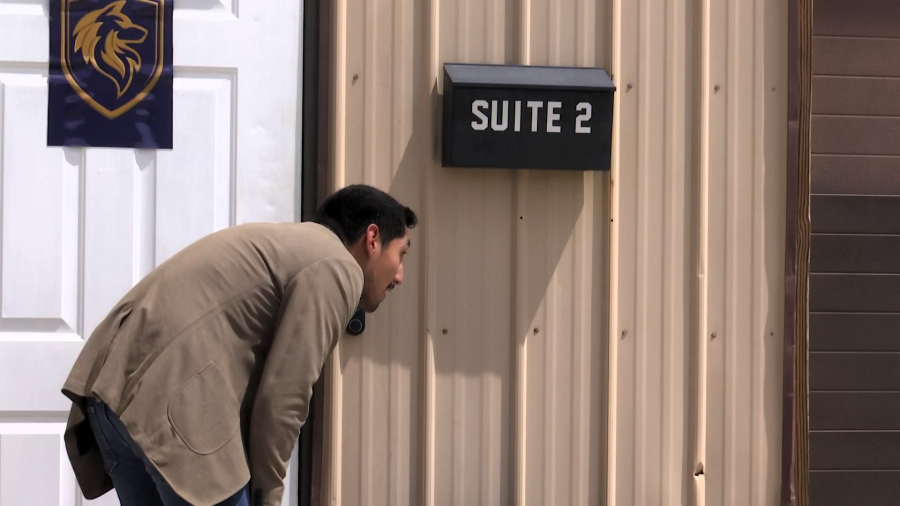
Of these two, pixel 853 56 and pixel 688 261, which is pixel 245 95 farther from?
pixel 853 56

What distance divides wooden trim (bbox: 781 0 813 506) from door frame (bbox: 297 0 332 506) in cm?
169

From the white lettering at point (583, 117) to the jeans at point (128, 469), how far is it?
5.36ft

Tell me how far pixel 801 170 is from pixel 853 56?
63 cm

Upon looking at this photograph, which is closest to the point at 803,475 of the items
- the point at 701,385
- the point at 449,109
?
the point at 701,385

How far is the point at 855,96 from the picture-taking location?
12.1 ft

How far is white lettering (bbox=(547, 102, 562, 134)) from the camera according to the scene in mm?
3166

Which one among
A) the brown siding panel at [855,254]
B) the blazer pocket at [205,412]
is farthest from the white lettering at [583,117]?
the blazer pocket at [205,412]

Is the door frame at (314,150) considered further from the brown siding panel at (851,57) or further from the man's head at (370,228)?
the brown siding panel at (851,57)

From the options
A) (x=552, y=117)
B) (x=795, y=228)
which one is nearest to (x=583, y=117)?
(x=552, y=117)

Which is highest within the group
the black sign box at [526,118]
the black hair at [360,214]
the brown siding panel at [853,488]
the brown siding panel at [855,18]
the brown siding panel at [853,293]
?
the brown siding panel at [855,18]

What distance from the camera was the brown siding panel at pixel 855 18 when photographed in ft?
12.1

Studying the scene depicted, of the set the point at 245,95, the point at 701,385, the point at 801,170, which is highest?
the point at 245,95

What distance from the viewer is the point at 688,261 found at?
338 centimetres

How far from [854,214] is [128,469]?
286 cm
